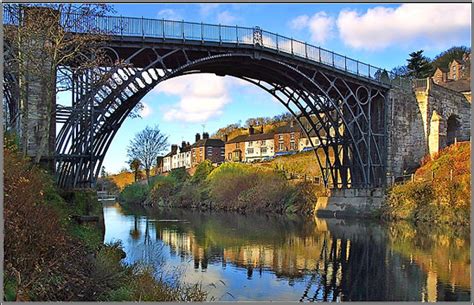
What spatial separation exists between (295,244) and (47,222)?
50.6ft

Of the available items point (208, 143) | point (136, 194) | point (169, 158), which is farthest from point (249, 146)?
point (169, 158)

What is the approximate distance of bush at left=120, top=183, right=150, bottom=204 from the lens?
69.6 metres

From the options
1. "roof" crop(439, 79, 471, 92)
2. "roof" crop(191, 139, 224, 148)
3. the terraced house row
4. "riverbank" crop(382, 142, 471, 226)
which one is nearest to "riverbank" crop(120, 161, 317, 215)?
"riverbank" crop(382, 142, 471, 226)

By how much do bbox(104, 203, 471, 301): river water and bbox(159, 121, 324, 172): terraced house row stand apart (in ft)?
160

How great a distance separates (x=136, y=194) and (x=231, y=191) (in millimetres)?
23305

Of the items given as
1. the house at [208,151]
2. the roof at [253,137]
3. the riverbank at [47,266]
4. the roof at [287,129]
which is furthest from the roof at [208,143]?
the riverbank at [47,266]

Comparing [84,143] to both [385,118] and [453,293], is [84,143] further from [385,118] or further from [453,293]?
[385,118]

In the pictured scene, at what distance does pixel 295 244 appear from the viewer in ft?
78.8

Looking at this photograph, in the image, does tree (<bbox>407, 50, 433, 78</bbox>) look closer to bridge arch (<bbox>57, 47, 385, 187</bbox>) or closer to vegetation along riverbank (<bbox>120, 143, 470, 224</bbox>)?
vegetation along riverbank (<bbox>120, 143, 470, 224</bbox>)

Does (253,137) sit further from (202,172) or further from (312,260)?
(312,260)

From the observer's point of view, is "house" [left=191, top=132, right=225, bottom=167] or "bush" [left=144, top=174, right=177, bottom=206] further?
"house" [left=191, top=132, right=225, bottom=167]

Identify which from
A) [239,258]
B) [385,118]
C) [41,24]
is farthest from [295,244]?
[385,118]

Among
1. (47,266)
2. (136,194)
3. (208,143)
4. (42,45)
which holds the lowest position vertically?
(47,266)

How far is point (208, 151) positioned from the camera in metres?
99.2
